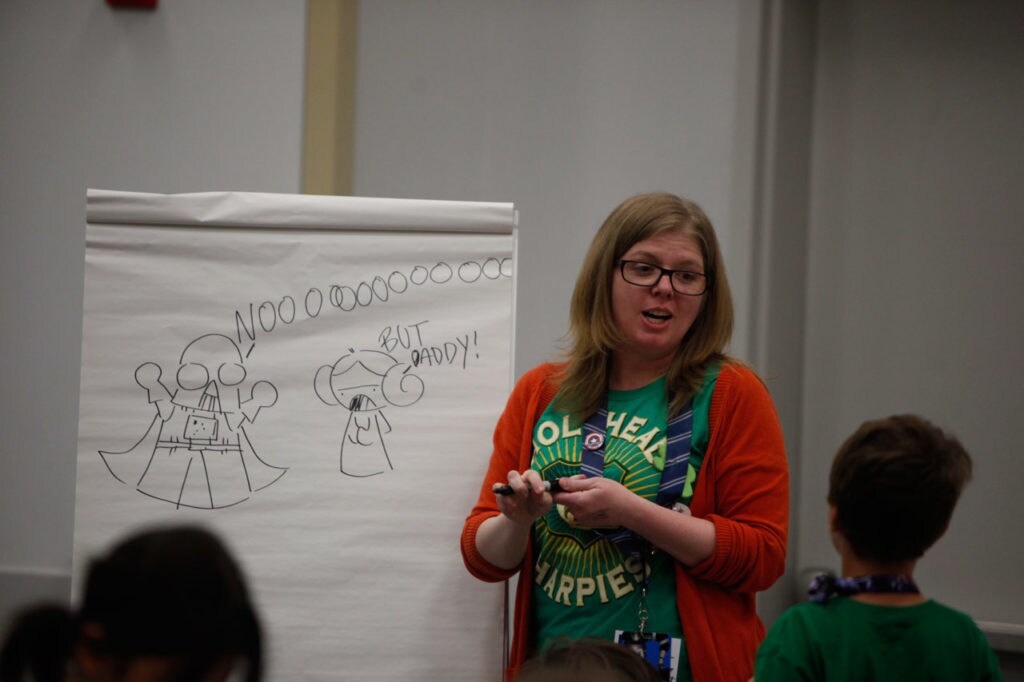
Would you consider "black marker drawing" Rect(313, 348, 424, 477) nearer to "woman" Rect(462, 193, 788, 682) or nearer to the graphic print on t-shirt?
"woman" Rect(462, 193, 788, 682)

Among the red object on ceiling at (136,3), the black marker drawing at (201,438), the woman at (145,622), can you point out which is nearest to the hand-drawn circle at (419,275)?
the black marker drawing at (201,438)

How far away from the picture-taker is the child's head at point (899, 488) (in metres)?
1.32

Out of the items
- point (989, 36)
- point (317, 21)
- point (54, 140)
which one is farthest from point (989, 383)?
point (54, 140)

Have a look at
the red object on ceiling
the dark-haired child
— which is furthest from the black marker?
the red object on ceiling

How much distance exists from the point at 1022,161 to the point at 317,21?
6.92 ft

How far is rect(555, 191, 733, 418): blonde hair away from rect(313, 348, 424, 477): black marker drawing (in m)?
0.42

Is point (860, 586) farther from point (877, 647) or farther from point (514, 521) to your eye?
point (514, 521)

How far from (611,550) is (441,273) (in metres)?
0.73

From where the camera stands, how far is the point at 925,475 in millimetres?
1322

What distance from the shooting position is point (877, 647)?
1.29m

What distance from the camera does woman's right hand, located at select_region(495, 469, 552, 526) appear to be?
1655 mm

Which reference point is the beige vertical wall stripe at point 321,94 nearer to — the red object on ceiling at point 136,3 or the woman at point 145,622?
the red object on ceiling at point 136,3

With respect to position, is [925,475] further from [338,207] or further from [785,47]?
[785,47]

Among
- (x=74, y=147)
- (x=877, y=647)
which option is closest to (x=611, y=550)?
(x=877, y=647)
